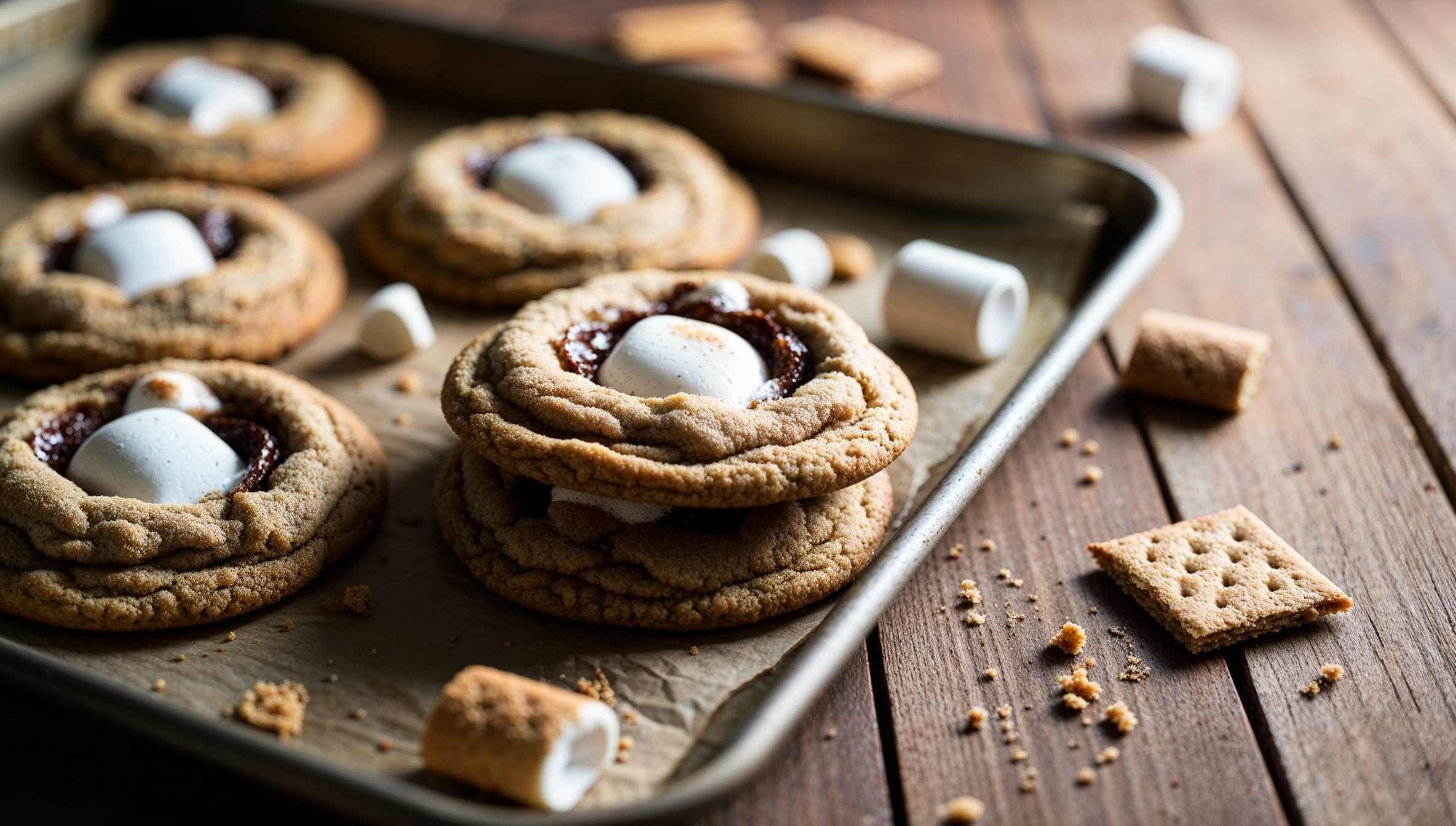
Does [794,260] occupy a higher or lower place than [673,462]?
lower

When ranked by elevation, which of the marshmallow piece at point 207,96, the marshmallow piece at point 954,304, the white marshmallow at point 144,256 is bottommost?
the marshmallow piece at point 207,96

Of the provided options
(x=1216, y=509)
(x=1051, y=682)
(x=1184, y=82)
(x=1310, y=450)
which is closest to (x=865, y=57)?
(x=1184, y=82)

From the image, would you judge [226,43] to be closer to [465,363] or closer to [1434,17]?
[465,363]

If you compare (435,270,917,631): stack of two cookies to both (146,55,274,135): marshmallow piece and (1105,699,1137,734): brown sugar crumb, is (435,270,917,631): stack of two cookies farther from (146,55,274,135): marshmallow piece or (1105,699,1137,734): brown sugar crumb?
(146,55,274,135): marshmallow piece

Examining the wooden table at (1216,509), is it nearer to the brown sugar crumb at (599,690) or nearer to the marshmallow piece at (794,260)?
the brown sugar crumb at (599,690)

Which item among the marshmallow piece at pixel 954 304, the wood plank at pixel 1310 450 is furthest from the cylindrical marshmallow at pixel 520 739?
the marshmallow piece at pixel 954 304

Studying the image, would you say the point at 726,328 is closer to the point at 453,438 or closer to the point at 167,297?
the point at 453,438

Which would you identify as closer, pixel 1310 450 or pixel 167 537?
pixel 167 537
